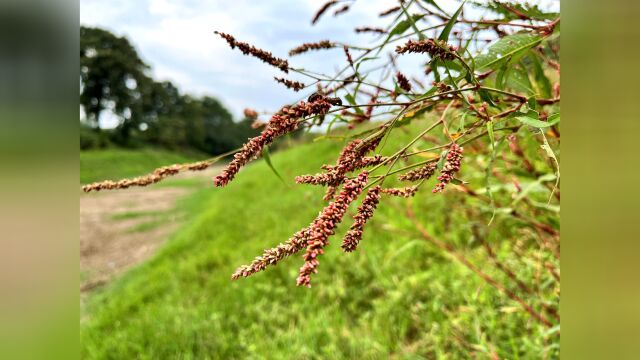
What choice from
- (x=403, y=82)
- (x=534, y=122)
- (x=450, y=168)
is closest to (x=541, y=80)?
(x=403, y=82)

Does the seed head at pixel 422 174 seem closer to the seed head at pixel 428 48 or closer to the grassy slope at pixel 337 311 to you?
the seed head at pixel 428 48

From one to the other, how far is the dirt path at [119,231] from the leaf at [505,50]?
483cm

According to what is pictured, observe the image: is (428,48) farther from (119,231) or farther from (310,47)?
(119,231)

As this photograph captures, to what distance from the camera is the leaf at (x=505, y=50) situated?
92 cm

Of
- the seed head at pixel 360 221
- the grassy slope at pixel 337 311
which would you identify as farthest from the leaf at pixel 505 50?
the grassy slope at pixel 337 311

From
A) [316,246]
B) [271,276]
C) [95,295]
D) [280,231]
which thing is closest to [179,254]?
[95,295]

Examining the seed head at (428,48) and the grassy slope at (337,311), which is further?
the grassy slope at (337,311)

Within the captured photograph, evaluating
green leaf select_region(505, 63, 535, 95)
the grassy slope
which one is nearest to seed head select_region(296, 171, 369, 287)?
green leaf select_region(505, 63, 535, 95)

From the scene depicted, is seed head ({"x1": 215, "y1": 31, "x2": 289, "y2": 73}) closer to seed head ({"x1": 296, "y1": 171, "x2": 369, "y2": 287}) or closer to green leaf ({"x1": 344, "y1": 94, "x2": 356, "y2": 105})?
green leaf ({"x1": 344, "y1": 94, "x2": 356, "y2": 105})

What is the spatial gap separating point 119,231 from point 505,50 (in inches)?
439
